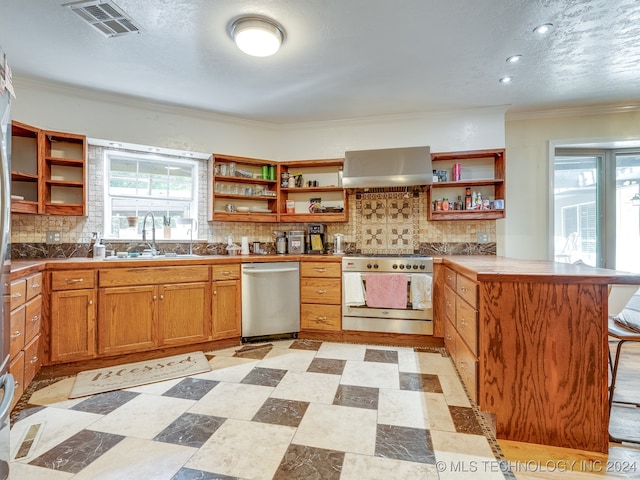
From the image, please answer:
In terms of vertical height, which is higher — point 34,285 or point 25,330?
point 34,285

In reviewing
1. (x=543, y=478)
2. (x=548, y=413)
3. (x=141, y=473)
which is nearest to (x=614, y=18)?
(x=548, y=413)

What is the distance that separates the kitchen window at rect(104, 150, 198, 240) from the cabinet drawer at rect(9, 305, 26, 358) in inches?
56.0

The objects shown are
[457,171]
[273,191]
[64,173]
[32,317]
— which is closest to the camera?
[32,317]

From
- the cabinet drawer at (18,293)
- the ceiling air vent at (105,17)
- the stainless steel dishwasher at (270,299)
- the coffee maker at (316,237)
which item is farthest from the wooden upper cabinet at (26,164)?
the coffee maker at (316,237)

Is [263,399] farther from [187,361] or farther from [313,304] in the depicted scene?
[313,304]

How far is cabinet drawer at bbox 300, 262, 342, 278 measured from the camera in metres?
3.25

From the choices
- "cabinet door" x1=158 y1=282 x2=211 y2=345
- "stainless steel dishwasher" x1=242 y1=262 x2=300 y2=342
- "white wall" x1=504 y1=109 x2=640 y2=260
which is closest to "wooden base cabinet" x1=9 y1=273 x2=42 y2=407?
"cabinet door" x1=158 y1=282 x2=211 y2=345

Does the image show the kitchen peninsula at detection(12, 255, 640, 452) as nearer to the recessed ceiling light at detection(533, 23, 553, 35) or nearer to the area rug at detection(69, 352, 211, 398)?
the area rug at detection(69, 352, 211, 398)

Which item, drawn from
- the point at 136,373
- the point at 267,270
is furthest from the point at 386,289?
the point at 136,373

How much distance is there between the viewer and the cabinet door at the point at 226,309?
117 inches

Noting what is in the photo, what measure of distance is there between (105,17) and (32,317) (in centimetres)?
212

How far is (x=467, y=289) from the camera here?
81.2 inches

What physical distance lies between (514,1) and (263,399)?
3.01 meters

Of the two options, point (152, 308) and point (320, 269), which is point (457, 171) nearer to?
point (320, 269)
